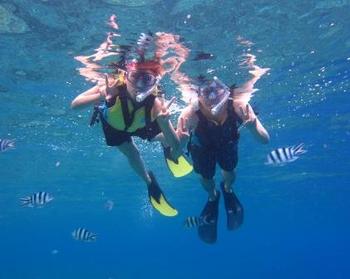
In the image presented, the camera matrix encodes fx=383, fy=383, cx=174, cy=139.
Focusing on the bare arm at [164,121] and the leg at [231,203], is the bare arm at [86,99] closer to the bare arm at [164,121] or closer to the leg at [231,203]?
the bare arm at [164,121]

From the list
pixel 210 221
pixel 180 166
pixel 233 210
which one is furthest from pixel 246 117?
pixel 210 221

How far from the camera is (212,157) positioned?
402 inches

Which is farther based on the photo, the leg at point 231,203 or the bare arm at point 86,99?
the leg at point 231,203

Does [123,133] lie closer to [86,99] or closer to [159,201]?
[86,99]

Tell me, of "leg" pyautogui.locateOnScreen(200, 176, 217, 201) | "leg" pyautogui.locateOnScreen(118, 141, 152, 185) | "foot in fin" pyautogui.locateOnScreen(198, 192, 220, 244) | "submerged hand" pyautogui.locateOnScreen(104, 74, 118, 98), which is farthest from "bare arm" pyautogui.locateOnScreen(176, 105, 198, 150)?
"foot in fin" pyautogui.locateOnScreen(198, 192, 220, 244)

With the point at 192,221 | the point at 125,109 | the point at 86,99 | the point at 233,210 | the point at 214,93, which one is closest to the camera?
the point at 125,109

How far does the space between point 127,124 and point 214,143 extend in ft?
8.08

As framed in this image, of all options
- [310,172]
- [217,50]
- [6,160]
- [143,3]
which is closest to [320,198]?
[310,172]

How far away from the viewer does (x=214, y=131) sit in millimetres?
9531

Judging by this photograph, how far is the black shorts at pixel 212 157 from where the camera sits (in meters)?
9.85

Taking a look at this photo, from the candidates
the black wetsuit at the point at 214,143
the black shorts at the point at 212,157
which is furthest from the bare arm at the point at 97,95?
the black shorts at the point at 212,157

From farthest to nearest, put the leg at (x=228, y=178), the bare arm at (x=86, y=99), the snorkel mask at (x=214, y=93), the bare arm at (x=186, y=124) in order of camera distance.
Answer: the leg at (x=228, y=178), the bare arm at (x=186, y=124), the bare arm at (x=86, y=99), the snorkel mask at (x=214, y=93)

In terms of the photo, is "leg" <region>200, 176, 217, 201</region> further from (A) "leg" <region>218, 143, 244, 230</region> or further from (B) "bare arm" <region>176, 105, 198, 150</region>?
(B) "bare arm" <region>176, 105, 198, 150</region>

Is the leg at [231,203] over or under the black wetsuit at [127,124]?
under
